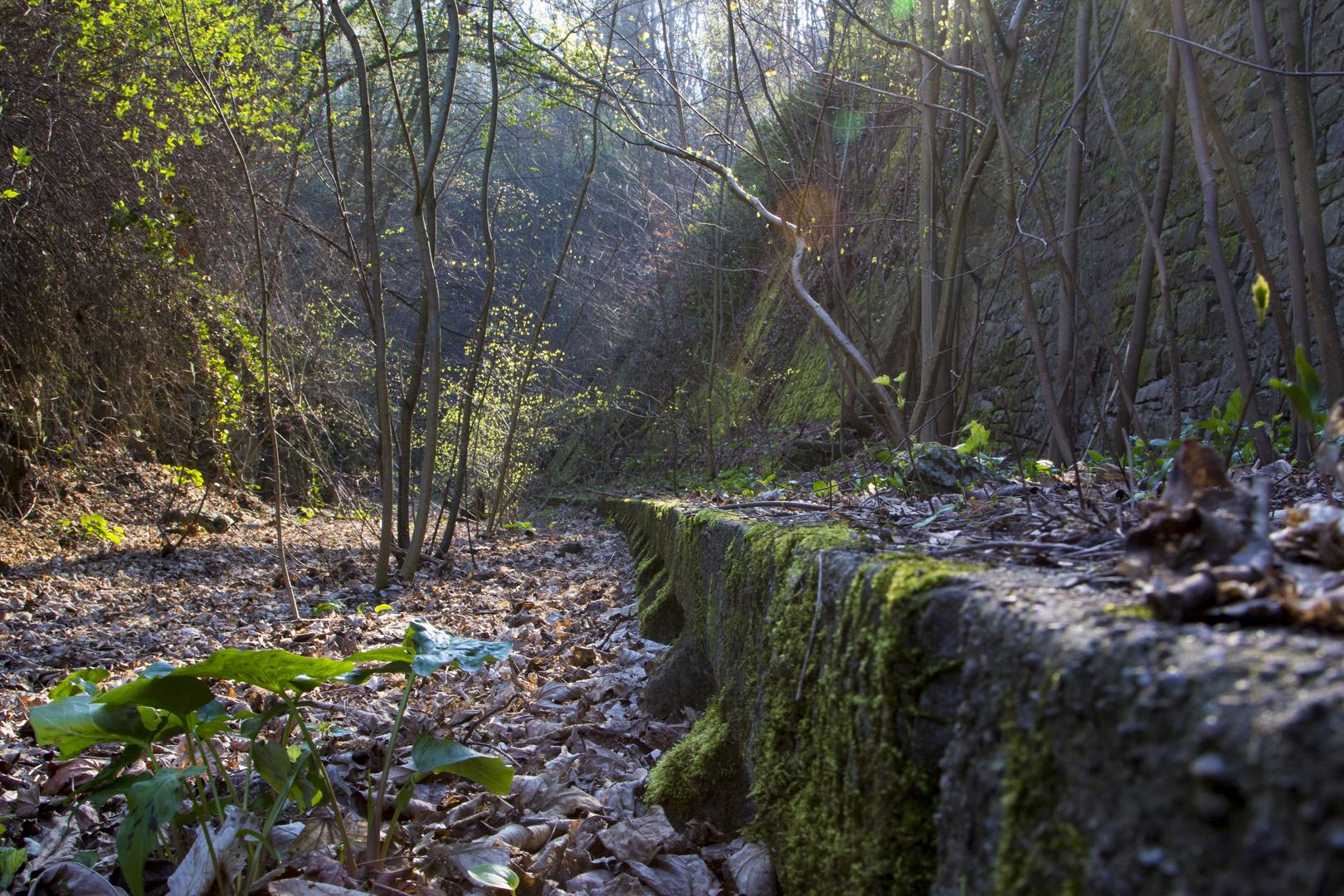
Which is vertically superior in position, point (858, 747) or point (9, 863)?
point (858, 747)

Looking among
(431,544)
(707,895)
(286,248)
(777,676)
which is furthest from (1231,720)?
(286,248)

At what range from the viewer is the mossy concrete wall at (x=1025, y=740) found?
482 millimetres

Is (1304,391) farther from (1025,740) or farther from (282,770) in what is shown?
(282,770)

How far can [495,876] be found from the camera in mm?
1511

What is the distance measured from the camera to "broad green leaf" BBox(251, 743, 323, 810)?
155 cm

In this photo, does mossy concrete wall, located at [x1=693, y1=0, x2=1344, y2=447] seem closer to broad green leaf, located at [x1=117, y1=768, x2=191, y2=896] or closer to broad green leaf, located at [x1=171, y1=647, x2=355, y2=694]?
broad green leaf, located at [x1=171, y1=647, x2=355, y2=694]

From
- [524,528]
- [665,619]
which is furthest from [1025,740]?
[524,528]

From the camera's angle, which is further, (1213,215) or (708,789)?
(1213,215)

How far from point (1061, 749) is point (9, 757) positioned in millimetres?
2832

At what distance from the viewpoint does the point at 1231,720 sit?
1.67 ft

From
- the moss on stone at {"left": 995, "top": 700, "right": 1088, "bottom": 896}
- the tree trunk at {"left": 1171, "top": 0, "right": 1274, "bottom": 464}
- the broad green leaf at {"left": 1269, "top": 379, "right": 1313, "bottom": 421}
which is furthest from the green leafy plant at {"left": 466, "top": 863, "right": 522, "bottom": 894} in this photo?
the tree trunk at {"left": 1171, "top": 0, "right": 1274, "bottom": 464}

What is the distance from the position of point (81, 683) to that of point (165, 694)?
17.9 inches

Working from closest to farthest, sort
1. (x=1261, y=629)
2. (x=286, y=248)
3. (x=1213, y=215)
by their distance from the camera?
1. (x=1261, y=629)
2. (x=1213, y=215)
3. (x=286, y=248)

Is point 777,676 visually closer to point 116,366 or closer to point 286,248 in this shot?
point 116,366
